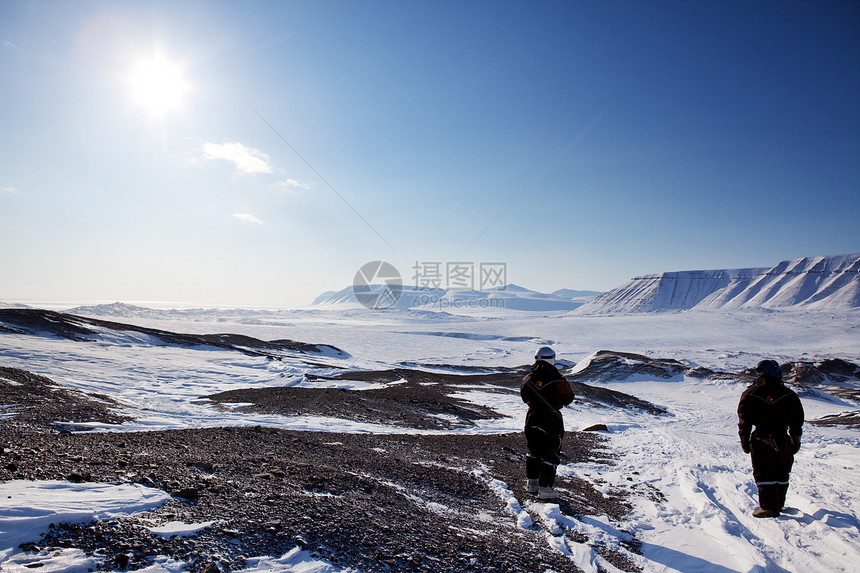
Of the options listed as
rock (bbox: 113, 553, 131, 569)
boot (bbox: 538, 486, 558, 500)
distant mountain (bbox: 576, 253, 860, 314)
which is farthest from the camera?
distant mountain (bbox: 576, 253, 860, 314)

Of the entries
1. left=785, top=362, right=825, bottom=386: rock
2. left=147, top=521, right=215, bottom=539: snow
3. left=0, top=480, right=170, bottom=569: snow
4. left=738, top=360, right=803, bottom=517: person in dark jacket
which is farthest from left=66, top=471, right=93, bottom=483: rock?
left=785, top=362, right=825, bottom=386: rock

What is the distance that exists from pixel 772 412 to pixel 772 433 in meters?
0.26

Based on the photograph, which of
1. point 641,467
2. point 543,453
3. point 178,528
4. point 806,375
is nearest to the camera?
point 178,528

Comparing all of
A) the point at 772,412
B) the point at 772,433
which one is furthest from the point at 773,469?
the point at 772,412

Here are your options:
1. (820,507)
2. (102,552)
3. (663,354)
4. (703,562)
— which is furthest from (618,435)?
(663,354)

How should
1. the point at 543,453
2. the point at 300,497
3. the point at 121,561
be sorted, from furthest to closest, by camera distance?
the point at 543,453 → the point at 300,497 → the point at 121,561

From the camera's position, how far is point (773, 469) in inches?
206

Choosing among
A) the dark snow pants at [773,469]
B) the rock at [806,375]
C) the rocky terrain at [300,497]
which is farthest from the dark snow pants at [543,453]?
the rock at [806,375]

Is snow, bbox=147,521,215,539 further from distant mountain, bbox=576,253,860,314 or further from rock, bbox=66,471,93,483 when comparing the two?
distant mountain, bbox=576,253,860,314

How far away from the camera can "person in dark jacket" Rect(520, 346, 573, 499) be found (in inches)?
215

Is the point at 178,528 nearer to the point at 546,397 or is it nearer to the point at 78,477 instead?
the point at 78,477

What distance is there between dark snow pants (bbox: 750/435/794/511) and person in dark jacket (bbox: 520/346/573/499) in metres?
2.45

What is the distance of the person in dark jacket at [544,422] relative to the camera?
5.45 meters

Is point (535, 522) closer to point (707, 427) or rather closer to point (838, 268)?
point (707, 427)
